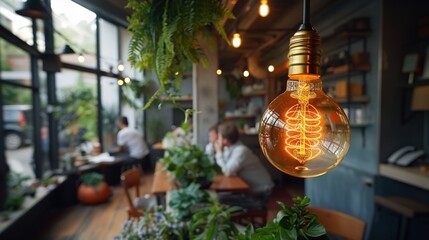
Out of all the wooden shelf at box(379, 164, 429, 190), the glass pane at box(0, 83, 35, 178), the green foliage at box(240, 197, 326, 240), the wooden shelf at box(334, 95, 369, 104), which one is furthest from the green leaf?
the glass pane at box(0, 83, 35, 178)

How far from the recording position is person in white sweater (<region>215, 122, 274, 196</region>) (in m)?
3.00

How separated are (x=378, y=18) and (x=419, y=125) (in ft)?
3.93

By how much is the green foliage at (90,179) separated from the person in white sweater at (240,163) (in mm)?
2624

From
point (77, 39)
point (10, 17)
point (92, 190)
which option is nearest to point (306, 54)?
point (10, 17)

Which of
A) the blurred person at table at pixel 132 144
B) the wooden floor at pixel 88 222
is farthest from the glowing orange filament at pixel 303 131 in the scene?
the blurred person at table at pixel 132 144

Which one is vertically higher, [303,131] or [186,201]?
[303,131]

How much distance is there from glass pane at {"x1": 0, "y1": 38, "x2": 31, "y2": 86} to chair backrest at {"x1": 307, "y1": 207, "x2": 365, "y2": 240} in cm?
361

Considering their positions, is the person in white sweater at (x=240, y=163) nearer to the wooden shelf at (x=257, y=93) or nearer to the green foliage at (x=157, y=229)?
the green foliage at (x=157, y=229)

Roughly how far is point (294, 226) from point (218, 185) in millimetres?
1928

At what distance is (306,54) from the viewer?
1.91 ft

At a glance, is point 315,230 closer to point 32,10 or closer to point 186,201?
point 186,201

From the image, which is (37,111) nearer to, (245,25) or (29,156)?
(29,156)

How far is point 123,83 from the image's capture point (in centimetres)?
136

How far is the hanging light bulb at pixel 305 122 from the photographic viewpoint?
1.91 feet
